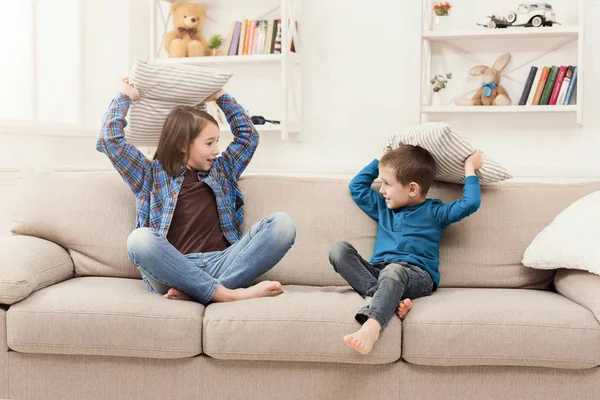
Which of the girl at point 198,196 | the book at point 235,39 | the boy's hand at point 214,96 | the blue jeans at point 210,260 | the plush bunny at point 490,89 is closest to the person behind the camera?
the blue jeans at point 210,260

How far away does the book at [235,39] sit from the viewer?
3.87 meters

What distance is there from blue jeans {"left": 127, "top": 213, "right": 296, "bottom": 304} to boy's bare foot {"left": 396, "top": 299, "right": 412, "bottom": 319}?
1.43ft

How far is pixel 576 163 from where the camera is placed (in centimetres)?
356

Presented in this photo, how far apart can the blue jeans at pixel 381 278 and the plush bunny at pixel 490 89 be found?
1.44 meters

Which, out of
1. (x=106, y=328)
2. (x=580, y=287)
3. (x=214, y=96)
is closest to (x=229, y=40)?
(x=214, y=96)

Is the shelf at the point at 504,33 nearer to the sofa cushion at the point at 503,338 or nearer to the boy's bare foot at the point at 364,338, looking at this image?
the sofa cushion at the point at 503,338

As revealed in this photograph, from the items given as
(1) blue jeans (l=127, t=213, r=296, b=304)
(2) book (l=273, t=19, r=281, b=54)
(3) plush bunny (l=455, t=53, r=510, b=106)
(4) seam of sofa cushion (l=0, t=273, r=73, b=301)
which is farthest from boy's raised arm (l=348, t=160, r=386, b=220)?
(2) book (l=273, t=19, r=281, b=54)

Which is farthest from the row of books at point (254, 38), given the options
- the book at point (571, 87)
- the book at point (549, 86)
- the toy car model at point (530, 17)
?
the book at point (571, 87)

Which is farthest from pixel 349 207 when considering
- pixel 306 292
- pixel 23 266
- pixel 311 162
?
pixel 311 162

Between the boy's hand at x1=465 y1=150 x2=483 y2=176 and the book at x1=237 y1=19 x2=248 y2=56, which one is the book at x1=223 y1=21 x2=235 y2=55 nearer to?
the book at x1=237 y1=19 x2=248 y2=56

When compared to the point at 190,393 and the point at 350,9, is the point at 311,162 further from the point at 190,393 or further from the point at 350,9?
the point at 190,393

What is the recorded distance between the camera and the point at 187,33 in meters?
3.94

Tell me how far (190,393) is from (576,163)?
2308 mm

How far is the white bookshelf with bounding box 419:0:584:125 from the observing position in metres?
3.36
